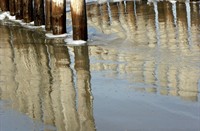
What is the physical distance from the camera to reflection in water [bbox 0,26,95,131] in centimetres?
509

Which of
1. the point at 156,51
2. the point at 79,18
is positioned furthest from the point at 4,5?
the point at 156,51

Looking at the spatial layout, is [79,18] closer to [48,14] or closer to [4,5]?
[48,14]

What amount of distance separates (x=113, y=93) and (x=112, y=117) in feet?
3.40

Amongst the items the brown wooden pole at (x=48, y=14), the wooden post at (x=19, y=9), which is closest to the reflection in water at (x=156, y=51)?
the brown wooden pole at (x=48, y=14)

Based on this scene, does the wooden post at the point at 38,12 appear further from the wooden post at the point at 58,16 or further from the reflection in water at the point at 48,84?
the reflection in water at the point at 48,84

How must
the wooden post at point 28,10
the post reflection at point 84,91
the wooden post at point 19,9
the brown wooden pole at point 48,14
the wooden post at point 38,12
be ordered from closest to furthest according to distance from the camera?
the post reflection at point 84,91, the brown wooden pole at point 48,14, the wooden post at point 38,12, the wooden post at point 28,10, the wooden post at point 19,9

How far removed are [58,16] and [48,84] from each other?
4.47 m

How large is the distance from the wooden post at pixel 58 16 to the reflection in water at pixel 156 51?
4.19 feet

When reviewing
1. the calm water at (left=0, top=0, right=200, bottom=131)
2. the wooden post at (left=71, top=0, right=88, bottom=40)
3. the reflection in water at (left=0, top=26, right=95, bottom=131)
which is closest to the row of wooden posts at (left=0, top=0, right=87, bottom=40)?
the wooden post at (left=71, top=0, right=88, bottom=40)

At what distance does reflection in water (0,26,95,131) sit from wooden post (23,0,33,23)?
11.1 feet

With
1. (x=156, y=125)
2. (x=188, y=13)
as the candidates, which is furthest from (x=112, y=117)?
(x=188, y=13)

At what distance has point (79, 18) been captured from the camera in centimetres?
988

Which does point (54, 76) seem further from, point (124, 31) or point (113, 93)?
point (124, 31)

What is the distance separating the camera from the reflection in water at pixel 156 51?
6.35 metres
